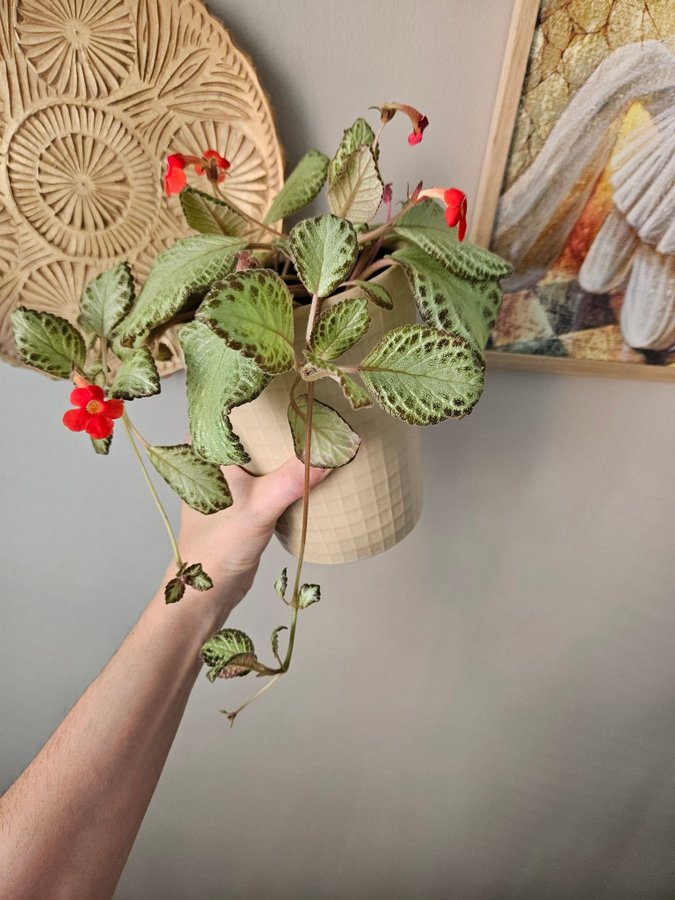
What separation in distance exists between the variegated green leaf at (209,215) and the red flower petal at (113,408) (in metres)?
0.15

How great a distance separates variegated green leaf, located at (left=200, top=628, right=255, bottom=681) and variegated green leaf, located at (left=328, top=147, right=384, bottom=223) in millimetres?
330

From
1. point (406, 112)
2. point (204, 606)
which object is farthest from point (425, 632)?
point (406, 112)

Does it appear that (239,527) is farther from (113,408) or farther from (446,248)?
(446,248)

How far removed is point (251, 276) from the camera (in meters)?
0.38

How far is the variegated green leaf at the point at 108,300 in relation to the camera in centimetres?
50

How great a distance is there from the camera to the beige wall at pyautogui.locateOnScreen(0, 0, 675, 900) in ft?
2.12

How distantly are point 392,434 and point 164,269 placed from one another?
0.75 ft

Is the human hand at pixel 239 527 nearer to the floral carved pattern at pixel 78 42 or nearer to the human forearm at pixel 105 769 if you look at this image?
the human forearm at pixel 105 769

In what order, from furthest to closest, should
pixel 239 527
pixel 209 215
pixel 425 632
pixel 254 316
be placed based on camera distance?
pixel 425 632 → pixel 239 527 → pixel 209 215 → pixel 254 316

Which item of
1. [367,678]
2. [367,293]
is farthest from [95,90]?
[367,678]

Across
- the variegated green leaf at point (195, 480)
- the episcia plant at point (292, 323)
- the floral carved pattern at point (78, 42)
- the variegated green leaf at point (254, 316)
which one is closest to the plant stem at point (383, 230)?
the episcia plant at point (292, 323)

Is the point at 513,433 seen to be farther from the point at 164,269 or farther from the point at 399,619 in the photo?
the point at 164,269

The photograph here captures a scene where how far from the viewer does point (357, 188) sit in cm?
45

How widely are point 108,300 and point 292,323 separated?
7.2 inches
